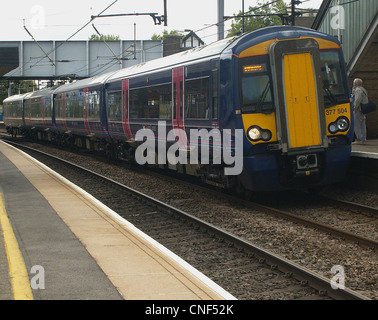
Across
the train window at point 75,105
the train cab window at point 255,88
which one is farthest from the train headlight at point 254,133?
the train window at point 75,105

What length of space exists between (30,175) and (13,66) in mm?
39304

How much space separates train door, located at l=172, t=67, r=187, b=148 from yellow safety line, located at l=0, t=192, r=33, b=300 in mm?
5149

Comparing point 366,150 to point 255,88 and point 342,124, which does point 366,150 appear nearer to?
point 342,124

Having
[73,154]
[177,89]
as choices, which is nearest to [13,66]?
[73,154]

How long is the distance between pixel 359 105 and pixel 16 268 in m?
10.1

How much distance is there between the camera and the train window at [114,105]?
61.2 ft

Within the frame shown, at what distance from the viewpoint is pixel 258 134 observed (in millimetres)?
10633

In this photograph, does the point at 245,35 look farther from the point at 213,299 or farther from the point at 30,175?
the point at 30,175

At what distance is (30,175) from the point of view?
16.5 metres

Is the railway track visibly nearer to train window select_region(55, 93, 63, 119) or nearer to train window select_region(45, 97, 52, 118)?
train window select_region(55, 93, 63, 119)

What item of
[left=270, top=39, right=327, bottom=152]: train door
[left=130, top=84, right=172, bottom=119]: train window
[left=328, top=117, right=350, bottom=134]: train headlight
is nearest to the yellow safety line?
[left=270, top=39, right=327, bottom=152]: train door

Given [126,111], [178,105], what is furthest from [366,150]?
[126,111]

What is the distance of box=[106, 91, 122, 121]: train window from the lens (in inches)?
734

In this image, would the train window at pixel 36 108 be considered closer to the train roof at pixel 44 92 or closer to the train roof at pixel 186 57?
the train roof at pixel 44 92
